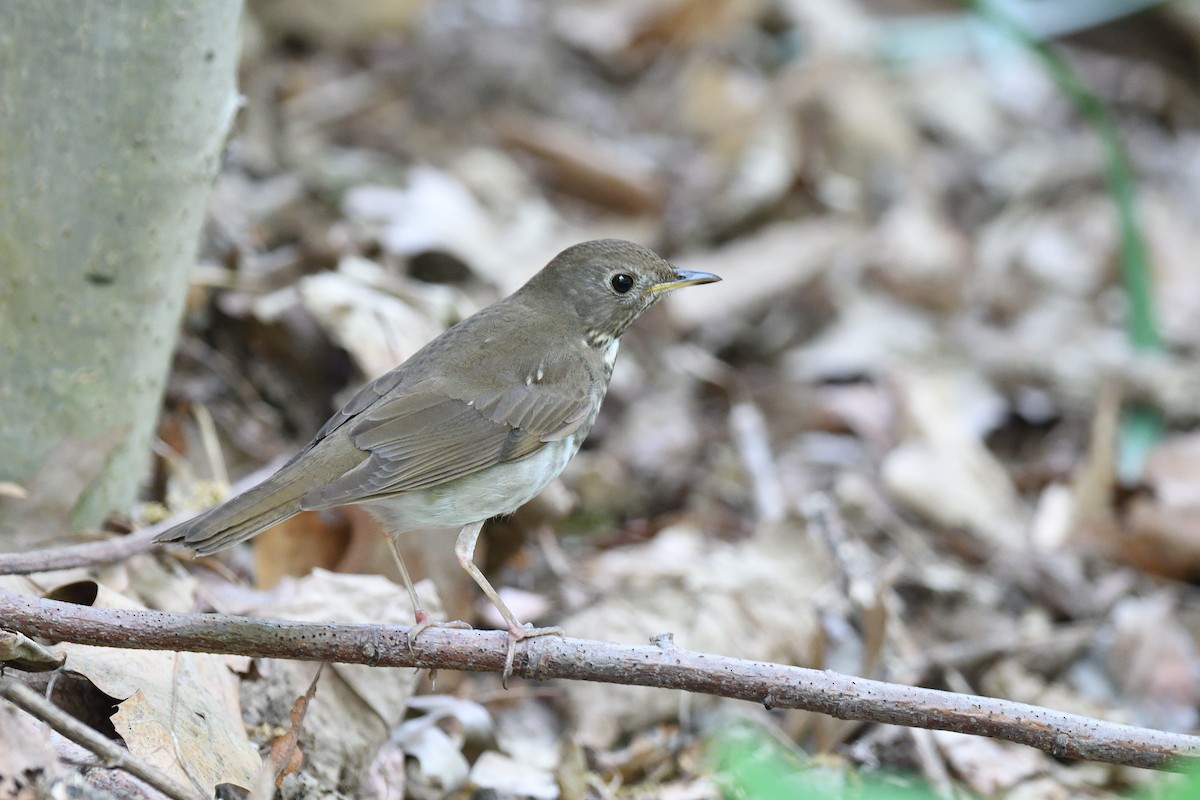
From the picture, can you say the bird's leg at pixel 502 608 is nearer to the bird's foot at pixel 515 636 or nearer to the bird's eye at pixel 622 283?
the bird's foot at pixel 515 636

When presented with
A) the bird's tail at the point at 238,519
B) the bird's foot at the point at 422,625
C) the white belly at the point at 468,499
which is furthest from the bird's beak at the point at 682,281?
the bird's tail at the point at 238,519

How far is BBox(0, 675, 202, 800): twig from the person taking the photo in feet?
8.31

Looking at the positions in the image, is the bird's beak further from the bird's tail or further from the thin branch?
the thin branch

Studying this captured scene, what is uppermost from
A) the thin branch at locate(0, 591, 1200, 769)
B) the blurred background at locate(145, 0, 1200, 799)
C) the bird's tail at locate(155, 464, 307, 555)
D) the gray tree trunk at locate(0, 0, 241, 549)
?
the gray tree trunk at locate(0, 0, 241, 549)

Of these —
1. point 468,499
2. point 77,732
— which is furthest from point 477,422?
point 77,732

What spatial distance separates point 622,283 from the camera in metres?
4.51

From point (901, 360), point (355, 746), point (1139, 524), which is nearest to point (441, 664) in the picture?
point (355, 746)

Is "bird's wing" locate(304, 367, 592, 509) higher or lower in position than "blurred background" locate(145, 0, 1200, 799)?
higher

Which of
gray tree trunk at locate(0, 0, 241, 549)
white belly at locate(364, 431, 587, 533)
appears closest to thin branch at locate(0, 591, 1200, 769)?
white belly at locate(364, 431, 587, 533)

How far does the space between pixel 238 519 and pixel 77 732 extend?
2.37ft

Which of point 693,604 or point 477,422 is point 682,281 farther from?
point 693,604

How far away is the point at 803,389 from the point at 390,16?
12.8ft

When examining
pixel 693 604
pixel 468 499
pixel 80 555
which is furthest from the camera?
pixel 693 604

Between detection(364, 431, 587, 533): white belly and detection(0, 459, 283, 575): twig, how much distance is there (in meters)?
0.57
